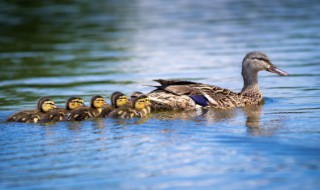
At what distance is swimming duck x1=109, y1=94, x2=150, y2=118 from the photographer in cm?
1108

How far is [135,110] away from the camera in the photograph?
36.7 feet

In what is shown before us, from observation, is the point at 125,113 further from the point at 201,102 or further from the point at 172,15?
the point at 172,15

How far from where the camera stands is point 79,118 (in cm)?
1099

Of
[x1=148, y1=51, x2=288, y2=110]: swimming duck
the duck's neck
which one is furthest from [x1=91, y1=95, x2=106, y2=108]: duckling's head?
the duck's neck

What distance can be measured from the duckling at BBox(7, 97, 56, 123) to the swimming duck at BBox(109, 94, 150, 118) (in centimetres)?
80

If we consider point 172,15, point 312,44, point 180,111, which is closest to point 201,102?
point 180,111

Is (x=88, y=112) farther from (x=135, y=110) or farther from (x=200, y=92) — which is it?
(x=200, y=92)

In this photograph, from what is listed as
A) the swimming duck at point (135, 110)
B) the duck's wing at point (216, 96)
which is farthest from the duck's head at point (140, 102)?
the duck's wing at point (216, 96)

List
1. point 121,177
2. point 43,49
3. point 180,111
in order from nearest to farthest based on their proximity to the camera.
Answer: point 121,177 < point 180,111 < point 43,49

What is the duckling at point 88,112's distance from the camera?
11.0m

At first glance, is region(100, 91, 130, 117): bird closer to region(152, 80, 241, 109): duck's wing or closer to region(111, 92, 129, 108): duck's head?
region(111, 92, 129, 108): duck's head

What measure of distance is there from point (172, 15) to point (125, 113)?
1628cm

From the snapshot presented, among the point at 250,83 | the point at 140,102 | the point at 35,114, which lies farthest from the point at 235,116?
the point at 35,114

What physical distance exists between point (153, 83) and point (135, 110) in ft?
13.3
